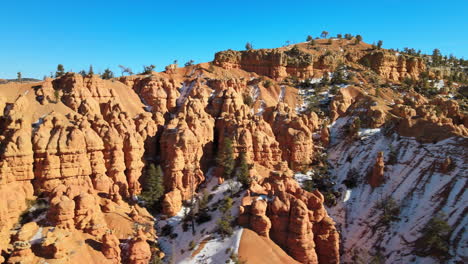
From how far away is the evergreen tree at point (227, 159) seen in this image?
169 ft

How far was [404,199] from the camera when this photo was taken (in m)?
44.9

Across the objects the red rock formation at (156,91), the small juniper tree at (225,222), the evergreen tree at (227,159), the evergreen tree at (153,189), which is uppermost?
the red rock formation at (156,91)

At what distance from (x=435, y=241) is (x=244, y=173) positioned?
82.1ft

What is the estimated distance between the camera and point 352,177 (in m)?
53.7

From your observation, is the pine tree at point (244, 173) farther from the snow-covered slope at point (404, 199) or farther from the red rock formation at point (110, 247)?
the red rock formation at point (110, 247)

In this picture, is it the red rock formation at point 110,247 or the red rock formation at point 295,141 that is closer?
the red rock formation at point 110,247

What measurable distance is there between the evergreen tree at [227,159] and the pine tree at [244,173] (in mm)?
1513

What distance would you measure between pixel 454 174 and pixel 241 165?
2948 cm

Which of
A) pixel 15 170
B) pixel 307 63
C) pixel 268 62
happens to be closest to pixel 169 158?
pixel 15 170

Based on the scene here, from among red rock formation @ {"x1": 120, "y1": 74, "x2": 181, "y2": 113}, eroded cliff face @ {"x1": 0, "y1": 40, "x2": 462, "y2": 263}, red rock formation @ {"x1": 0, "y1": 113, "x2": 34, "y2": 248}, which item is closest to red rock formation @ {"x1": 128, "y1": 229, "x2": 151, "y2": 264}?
eroded cliff face @ {"x1": 0, "y1": 40, "x2": 462, "y2": 263}

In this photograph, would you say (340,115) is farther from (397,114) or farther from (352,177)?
(352,177)

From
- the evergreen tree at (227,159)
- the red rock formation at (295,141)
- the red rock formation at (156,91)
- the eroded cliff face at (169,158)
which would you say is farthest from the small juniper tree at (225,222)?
the red rock formation at (156,91)

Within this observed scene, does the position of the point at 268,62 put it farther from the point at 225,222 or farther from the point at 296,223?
the point at 225,222

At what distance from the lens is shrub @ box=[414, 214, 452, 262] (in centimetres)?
3472
